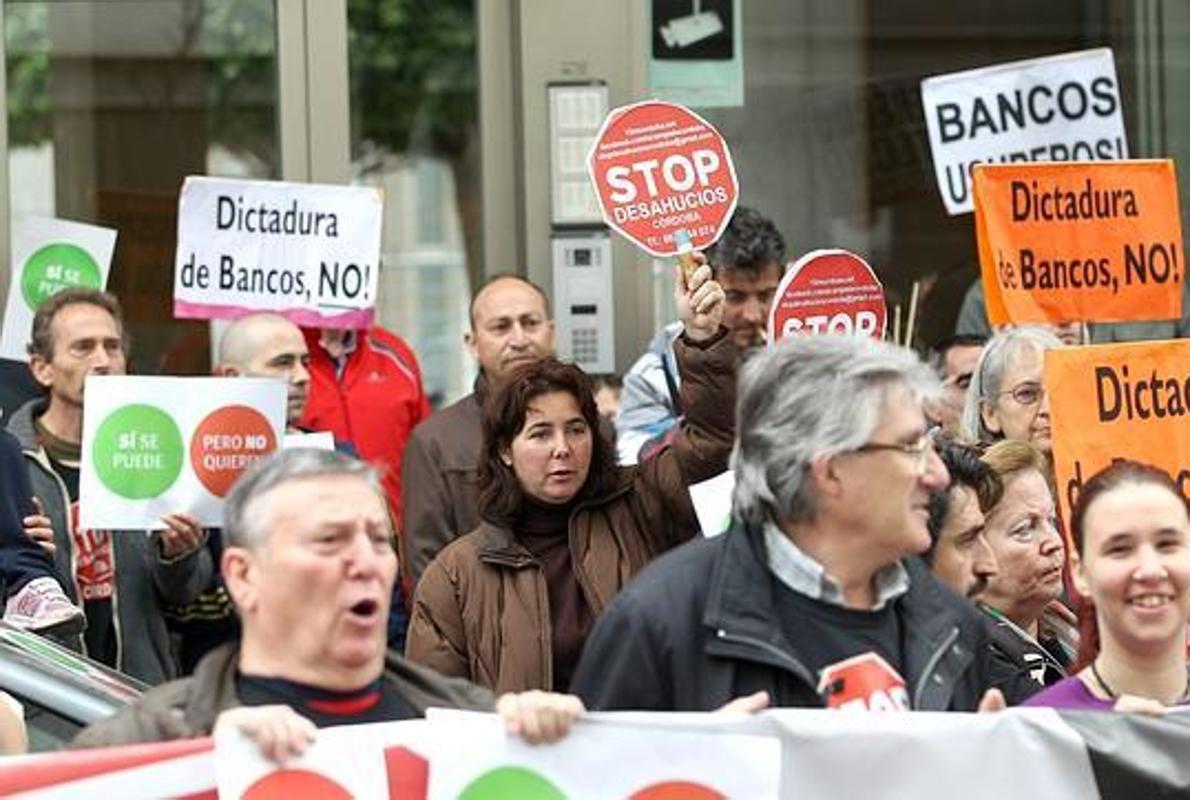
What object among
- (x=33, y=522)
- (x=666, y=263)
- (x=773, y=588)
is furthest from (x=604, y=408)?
(x=773, y=588)

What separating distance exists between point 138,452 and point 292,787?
3.65 metres

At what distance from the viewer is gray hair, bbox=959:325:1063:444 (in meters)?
9.50

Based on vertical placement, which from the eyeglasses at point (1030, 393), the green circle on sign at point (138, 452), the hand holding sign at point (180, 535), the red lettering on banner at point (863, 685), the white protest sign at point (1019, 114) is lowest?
the red lettering on banner at point (863, 685)

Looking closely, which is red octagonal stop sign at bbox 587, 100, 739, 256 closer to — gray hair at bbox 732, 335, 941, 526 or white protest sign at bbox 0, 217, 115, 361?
gray hair at bbox 732, 335, 941, 526

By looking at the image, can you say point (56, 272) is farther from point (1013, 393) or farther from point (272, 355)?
point (1013, 393)

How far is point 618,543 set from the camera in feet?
26.0

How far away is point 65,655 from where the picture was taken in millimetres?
7047

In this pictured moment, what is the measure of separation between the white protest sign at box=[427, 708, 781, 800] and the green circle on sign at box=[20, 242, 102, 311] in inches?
231

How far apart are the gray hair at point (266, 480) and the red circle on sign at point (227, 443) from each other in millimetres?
3468

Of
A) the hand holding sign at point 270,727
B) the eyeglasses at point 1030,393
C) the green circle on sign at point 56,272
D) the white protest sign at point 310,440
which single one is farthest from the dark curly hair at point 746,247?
the hand holding sign at point 270,727

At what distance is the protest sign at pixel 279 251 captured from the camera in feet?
36.8

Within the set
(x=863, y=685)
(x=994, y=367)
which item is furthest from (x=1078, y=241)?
(x=863, y=685)

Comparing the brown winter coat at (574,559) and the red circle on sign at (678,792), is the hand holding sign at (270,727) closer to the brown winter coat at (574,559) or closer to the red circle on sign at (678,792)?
the red circle on sign at (678,792)

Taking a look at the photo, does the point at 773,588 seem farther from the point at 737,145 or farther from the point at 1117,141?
the point at 737,145
